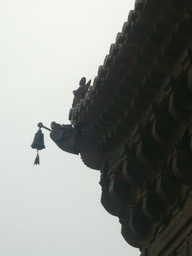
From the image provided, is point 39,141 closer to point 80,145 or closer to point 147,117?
point 80,145

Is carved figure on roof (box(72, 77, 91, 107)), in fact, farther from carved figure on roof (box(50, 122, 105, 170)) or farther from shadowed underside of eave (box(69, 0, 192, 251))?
shadowed underside of eave (box(69, 0, 192, 251))

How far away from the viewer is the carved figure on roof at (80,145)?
46.1ft

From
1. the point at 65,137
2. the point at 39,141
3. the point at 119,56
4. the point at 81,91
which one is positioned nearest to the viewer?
the point at 119,56

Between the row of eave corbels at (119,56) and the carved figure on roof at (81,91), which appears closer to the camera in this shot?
the row of eave corbels at (119,56)

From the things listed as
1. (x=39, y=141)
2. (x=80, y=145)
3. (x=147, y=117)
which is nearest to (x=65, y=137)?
(x=80, y=145)

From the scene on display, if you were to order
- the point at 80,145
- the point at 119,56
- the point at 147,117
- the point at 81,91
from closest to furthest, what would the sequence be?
the point at 147,117
the point at 119,56
the point at 80,145
the point at 81,91

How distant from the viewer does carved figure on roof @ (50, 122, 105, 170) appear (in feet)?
46.1

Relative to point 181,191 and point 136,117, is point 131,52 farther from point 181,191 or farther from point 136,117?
point 181,191

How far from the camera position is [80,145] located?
46.3 feet

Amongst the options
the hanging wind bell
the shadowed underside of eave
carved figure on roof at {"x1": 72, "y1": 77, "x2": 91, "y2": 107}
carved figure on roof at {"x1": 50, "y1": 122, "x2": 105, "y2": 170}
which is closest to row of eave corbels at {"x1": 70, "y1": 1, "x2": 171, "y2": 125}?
the shadowed underside of eave

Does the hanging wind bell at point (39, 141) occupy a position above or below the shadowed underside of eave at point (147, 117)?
above

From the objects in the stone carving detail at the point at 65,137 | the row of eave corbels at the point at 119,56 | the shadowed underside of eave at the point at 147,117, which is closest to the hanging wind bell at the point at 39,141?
the stone carving detail at the point at 65,137

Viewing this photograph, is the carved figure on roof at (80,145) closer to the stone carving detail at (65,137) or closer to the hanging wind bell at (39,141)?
the stone carving detail at (65,137)

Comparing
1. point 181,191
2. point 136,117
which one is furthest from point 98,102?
point 181,191
